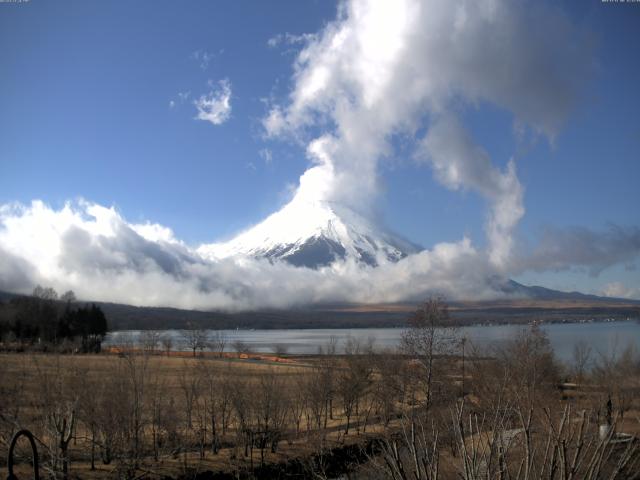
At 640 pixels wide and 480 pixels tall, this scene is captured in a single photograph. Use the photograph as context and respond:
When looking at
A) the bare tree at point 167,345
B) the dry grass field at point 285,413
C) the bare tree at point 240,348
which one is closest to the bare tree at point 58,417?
the dry grass field at point 285,413

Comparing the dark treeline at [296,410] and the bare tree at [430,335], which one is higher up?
the bare tree at [430,335]

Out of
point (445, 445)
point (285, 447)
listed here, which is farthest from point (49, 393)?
point (445, 445)

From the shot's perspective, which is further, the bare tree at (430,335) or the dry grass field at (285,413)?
the bare tree at (430,335)

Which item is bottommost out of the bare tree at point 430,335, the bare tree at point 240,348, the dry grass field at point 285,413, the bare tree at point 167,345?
the bare tree at point 240,348

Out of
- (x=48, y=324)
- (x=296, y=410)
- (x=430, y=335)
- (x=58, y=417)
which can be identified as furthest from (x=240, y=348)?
(x=58, y=417)

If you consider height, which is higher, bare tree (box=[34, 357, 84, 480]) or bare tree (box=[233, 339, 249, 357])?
bare tree (box=[34, 357, 84, 480])

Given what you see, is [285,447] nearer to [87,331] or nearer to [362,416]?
[362,416]

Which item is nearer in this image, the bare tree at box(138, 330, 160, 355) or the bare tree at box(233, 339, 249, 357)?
the bare tree at box(138, 330, 160, 355)

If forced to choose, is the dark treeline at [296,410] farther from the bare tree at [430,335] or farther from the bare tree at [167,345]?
the bare tree at [167,345]

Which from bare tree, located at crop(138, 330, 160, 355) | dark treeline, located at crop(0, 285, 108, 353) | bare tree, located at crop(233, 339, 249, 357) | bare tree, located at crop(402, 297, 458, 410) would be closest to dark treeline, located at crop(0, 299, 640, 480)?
bare tree, located at crop(402, 297, 458, 410)

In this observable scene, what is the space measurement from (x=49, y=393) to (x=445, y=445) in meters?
18.6

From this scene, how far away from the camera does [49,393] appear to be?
23844mm

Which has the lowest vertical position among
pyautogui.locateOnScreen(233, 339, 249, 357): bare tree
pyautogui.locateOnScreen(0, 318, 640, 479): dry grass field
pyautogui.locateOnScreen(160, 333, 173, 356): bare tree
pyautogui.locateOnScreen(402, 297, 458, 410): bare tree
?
pyautogui.locateOnScreen(233, 339, 249, 357): bare tree

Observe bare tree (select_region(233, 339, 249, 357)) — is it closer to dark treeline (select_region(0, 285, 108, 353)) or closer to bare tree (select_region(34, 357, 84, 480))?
dark treeline (select_region(0, 285, 108, 353))
